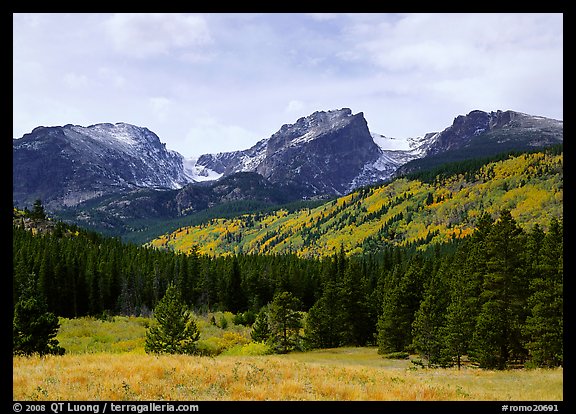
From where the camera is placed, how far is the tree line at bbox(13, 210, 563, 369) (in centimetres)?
3195

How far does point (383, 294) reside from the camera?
59.1 m

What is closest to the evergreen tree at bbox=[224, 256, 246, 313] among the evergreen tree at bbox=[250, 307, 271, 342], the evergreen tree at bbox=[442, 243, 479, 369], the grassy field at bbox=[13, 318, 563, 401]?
the evergreen tree at bbox=[250, 307, 271, 342]

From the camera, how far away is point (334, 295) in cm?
5641

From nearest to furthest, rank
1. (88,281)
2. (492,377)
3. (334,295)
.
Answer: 1. (492,377)
2. (334,295)
3. (88,281)

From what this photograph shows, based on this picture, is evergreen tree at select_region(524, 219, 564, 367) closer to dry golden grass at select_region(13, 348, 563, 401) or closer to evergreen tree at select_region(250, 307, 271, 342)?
dry golden grass at select_region(13, 348, 563, 401)

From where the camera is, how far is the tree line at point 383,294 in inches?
1258

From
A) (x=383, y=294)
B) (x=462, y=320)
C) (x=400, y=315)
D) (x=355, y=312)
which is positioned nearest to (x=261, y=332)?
(x=355, y=312)

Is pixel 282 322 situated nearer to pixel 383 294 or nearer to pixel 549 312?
pixel 383 294
